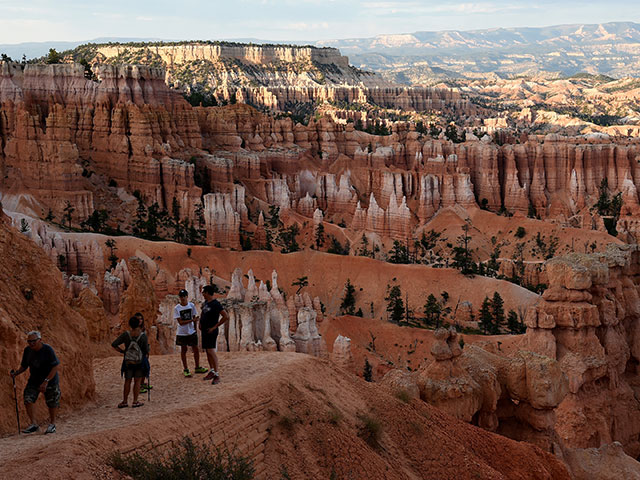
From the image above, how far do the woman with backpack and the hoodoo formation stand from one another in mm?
54

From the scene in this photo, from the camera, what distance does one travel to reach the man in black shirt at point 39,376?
11.8 meters

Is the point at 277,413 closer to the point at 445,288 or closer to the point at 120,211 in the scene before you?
the point at 445,288

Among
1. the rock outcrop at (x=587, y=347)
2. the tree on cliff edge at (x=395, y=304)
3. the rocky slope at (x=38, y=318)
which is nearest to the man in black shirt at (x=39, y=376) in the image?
the rocky slope at (x=38, y=318)

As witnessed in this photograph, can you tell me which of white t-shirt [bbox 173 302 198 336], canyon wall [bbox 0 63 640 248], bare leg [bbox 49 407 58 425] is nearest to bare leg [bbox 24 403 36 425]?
bare leg [bbox 49 407 58 425]

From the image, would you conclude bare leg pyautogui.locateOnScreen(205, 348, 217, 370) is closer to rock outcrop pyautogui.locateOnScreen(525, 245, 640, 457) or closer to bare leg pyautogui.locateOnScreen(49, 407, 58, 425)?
bare leg pyautogui.locateOnScreen(49, 407, 58, 425)

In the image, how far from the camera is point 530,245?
205 feet

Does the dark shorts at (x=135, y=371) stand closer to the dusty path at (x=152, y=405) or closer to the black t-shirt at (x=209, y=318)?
the dusty path at (x=152, y=405)

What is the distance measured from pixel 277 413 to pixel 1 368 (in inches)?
179

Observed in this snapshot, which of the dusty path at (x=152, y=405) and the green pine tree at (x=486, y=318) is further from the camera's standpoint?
the green pine tree at (x=486, y=318)

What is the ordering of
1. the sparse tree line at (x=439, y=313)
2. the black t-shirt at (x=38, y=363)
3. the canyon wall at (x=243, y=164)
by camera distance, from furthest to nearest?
the canyon wall at (x=243, y=164) < the sparse tree line at (x=439, y=313) < the black t-shirt at (x=38, y=363)

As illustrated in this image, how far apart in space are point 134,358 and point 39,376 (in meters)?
1.74

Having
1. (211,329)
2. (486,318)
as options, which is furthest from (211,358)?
(486,318)

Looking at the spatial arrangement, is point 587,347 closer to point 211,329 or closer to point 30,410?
point 211,329

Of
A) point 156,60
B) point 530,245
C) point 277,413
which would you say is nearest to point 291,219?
point 530,245
